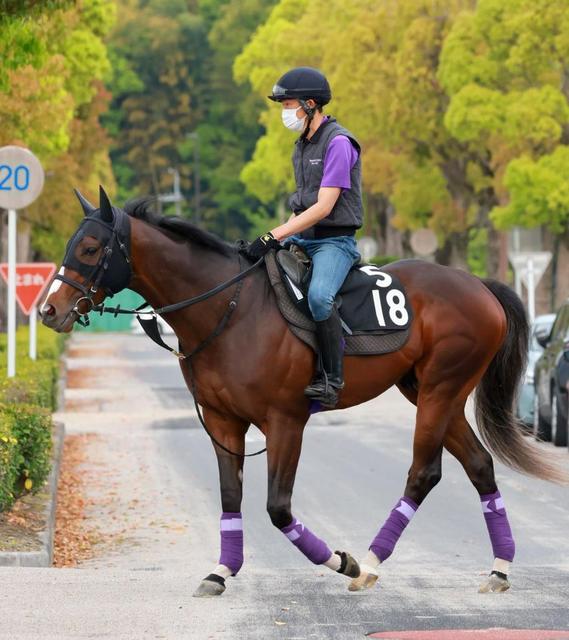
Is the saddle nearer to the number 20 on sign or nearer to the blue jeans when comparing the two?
the blue jeans

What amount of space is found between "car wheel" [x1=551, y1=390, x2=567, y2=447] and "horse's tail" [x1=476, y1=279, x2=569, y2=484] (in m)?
10.6

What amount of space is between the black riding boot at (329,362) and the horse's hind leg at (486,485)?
104 centimetres

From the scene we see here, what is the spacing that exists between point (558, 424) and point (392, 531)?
11.9 metres

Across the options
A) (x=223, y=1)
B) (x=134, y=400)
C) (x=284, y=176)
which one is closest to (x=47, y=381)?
(x=134, y=400)

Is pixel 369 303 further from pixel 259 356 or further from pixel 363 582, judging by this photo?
pixel 363 582

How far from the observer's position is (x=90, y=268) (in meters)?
9.41

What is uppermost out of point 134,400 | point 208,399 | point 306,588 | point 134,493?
point 208,399

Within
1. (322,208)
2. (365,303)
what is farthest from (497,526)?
(322,208)

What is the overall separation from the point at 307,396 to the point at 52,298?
1451mm

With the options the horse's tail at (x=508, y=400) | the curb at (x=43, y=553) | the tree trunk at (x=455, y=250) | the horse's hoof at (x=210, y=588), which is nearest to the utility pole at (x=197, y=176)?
the tree trunk at (x=455, y=250)

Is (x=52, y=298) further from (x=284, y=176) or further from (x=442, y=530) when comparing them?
(x=284, y=176)

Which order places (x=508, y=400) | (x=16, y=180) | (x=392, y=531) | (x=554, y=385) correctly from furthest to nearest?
(x=554, y=385) < (x=16, y=180) < (x=508, y=400) < (x=392, y=531)

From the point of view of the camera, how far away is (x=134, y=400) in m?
32.4

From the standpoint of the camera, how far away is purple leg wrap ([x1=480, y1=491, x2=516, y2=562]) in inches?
396
